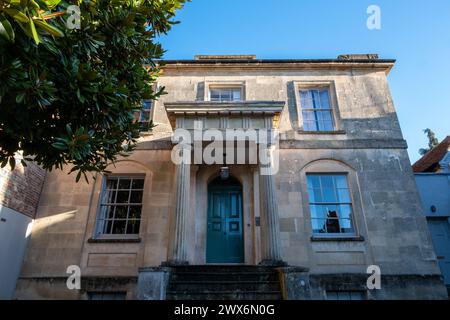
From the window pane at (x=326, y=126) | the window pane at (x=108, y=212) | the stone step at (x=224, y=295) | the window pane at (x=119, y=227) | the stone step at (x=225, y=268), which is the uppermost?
the window pane at (x=326, y=126)

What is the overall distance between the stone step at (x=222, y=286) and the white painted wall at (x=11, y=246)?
4.64 meters

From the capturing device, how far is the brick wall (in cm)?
749

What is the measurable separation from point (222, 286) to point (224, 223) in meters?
2.93

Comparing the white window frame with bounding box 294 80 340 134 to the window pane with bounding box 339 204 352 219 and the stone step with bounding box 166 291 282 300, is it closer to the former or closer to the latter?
the window pane with bounding box 339 204 352 219

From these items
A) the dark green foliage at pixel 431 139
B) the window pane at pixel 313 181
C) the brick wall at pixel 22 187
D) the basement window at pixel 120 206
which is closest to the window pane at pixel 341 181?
the window pane at pixel 313 181

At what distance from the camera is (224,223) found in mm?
9008

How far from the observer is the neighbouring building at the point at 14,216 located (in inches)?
291

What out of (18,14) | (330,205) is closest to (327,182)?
(330,205)

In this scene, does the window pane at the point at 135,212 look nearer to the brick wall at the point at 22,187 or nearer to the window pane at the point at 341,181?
the brick wall at the point at 22,187

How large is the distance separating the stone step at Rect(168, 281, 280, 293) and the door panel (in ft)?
23.9

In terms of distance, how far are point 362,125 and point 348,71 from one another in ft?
7.44

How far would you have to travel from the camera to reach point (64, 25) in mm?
3807
